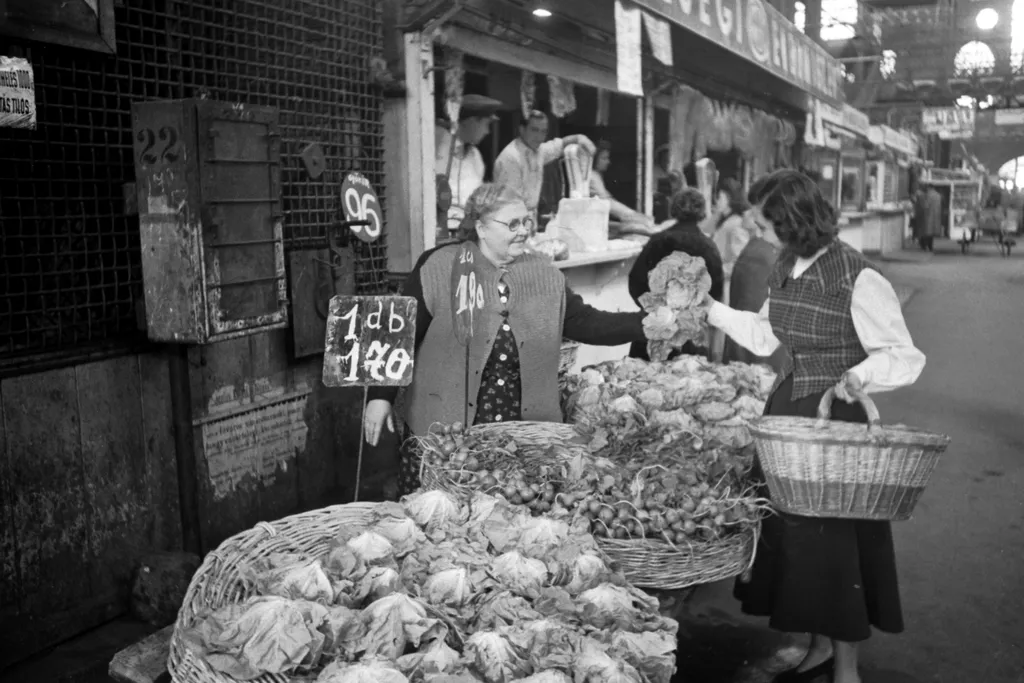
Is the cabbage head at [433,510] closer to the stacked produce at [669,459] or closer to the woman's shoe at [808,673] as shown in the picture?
the stacked produce at [669,459]

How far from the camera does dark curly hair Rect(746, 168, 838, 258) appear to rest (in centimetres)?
385

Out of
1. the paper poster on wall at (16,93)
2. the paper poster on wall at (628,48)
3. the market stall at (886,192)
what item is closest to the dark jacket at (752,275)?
the paper poster on wall at (628,48)

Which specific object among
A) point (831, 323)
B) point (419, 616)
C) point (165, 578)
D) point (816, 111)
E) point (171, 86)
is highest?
point (816, 111)

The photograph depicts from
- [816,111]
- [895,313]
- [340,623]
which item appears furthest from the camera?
[816,111]

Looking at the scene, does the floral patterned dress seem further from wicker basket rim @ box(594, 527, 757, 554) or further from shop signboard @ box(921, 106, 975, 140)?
shop signboard @ box(921, 106, 975, 140)

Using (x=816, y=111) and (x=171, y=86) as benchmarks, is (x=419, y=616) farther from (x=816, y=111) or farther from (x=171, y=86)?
(x=816, y=111)

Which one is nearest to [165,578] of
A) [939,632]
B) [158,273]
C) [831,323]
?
[158,273]

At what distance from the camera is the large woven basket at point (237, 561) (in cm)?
220

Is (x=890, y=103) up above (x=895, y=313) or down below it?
above

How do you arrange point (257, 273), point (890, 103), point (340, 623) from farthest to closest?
1. point (890, 103)
2. point (257, 273)
3. point (340, 623)

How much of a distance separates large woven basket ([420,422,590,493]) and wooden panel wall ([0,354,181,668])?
159 centimetres

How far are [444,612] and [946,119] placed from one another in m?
37.6

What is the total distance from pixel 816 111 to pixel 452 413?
1335cm

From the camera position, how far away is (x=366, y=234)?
556 cm
